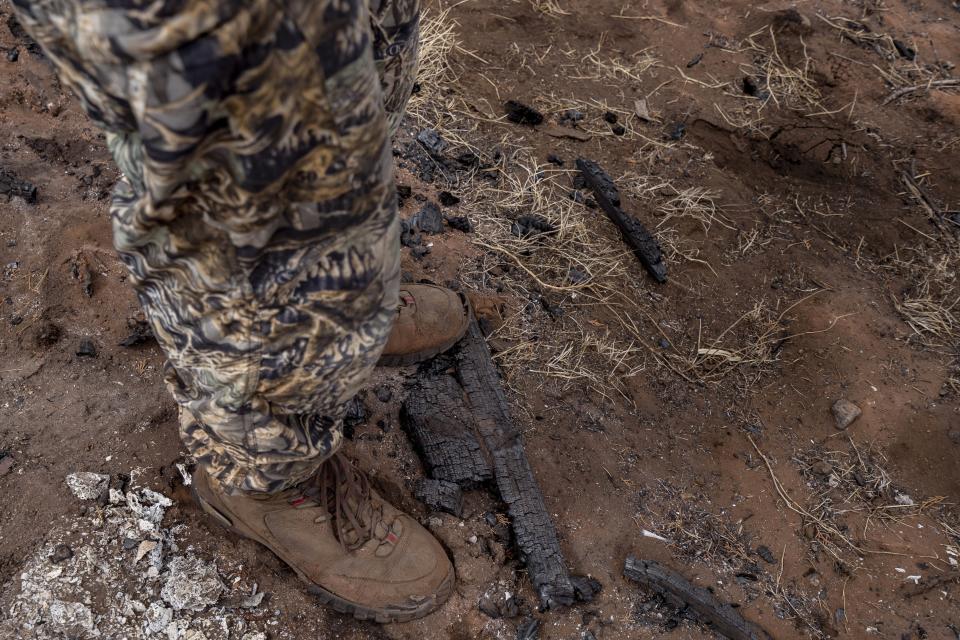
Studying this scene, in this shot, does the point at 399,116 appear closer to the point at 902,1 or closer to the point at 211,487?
the point at 211,487

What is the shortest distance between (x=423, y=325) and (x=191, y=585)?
1.23 meters

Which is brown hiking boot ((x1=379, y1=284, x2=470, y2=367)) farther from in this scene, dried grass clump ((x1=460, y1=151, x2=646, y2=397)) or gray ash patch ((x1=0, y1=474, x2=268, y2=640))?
gray ash patch ((x1=0, y1=474, x2=268, y2=640))

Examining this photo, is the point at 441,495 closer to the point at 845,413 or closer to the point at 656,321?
the point at 656,321

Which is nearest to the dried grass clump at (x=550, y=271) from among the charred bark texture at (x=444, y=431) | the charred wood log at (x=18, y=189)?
the charred bark texture at (x=444, y=431)

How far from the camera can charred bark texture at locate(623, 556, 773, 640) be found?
7.47 feet

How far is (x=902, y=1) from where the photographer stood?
529 centimetres

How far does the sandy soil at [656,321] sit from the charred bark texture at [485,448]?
90 mm

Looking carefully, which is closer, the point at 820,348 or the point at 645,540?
the point at 645,540

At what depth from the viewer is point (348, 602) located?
2.09 metres

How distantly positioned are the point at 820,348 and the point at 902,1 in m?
3.74

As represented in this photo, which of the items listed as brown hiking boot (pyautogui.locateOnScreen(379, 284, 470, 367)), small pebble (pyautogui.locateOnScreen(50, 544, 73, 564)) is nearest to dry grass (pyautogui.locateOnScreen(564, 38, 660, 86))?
brown hiking boot (pyautogui.locateOnScreen(379, 284, 470, 367))

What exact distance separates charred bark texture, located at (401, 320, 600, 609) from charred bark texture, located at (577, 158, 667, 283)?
3.81 feet

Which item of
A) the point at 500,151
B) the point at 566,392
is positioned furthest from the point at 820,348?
the point at 500,151

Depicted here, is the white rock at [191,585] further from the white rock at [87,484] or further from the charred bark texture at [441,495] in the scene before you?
the charred bark texture at [441,495]
